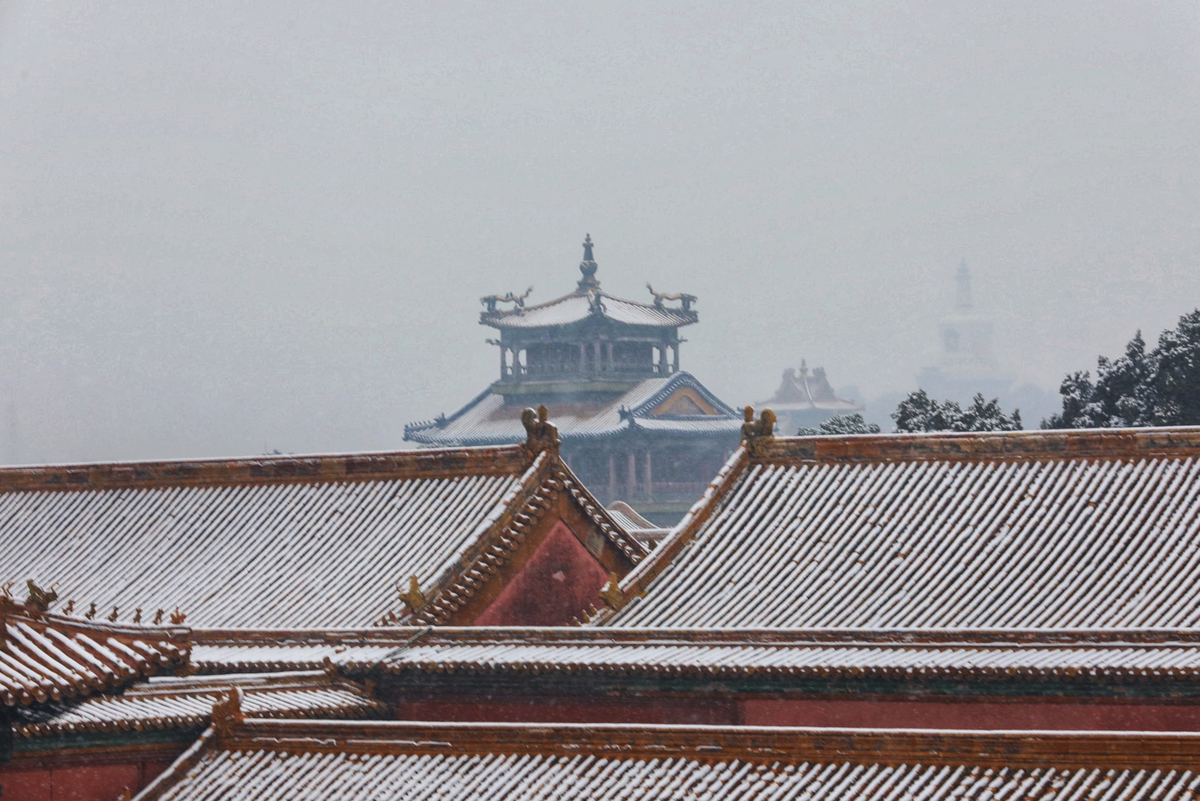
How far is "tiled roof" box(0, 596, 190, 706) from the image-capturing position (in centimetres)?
1959

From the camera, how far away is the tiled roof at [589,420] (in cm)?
8800

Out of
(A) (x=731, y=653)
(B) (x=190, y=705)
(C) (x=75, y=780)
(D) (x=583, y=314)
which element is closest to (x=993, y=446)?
(A) (x=731, y=653)

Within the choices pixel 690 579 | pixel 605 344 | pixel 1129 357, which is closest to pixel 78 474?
pixel 690 579

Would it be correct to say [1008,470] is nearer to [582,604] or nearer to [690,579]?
[690,579]

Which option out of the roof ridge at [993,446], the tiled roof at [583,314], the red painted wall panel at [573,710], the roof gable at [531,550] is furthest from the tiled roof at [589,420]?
the red painted wall panel at [573,710]

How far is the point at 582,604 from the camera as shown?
102 ft

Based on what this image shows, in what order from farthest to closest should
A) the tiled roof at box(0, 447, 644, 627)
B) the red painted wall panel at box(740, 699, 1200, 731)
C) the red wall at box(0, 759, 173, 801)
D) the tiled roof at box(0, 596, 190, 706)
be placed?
the tiled roof at box(0, 447, 644, 627)
the red painted wall panel at box(740, 699, 1200, 731)
the red wall at box(0, 759, 173, 801)
the tiled roof at box(0, 596, 190, 706)

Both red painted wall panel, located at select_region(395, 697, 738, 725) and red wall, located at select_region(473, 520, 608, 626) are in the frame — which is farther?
red wall, located at select_region(473, 520, 608, 626)

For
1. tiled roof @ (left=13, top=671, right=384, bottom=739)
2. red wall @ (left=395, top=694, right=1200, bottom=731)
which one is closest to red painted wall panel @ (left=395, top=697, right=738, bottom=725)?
red wall @ (left=395, top=694, right=1200, bottom=731)

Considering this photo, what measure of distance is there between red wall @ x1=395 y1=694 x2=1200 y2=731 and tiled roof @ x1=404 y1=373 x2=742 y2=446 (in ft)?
196

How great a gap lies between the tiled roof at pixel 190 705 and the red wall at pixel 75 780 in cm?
50

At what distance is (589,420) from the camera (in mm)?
90062

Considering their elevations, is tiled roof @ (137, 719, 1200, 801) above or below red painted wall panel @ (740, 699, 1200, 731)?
above

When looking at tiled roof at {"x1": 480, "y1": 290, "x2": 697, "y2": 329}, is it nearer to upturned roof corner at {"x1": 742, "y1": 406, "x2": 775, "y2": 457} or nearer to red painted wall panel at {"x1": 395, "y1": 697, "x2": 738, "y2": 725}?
upturned roof corner at {"x1": 742, "y1": 406, "x2": 775, "y2": 457}
